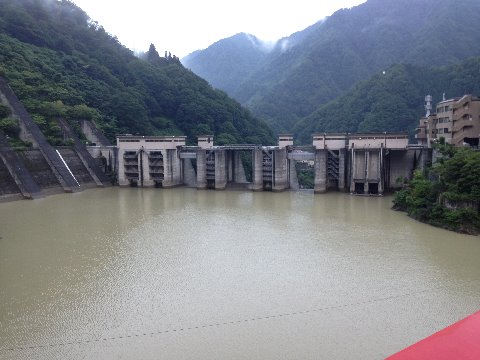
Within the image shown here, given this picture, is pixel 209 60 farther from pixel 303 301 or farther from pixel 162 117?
pixel 303 301

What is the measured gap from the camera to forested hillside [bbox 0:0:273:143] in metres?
36.3

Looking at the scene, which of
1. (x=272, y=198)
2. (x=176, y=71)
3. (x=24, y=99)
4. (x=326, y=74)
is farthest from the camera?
(x=326, y=74)

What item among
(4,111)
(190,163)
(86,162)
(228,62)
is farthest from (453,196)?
(228,62)

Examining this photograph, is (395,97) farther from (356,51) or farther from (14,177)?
(14,177)

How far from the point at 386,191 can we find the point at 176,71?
34096mm

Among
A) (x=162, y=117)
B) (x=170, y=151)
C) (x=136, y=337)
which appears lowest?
(x=136, y=337)

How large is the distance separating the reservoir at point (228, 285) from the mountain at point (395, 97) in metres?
33.0

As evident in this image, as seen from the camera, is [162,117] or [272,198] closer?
[272,198]

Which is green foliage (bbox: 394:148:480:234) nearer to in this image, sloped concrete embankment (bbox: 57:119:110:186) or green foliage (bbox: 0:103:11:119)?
sloped concrete embankment (bbox: 57:119:110:186)

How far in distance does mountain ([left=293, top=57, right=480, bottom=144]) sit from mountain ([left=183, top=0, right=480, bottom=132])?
32.9ft

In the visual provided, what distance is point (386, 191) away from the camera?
27.8m

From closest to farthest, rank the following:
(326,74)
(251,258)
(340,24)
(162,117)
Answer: (251,258), (162,117), (326,74), (340,24)

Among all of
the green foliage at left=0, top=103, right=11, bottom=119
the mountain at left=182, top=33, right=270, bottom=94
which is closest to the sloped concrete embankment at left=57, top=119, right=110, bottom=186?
the green foliage at left=0, top=103, right=11, bottom=119

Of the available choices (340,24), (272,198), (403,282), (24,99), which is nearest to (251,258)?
(403,282)
